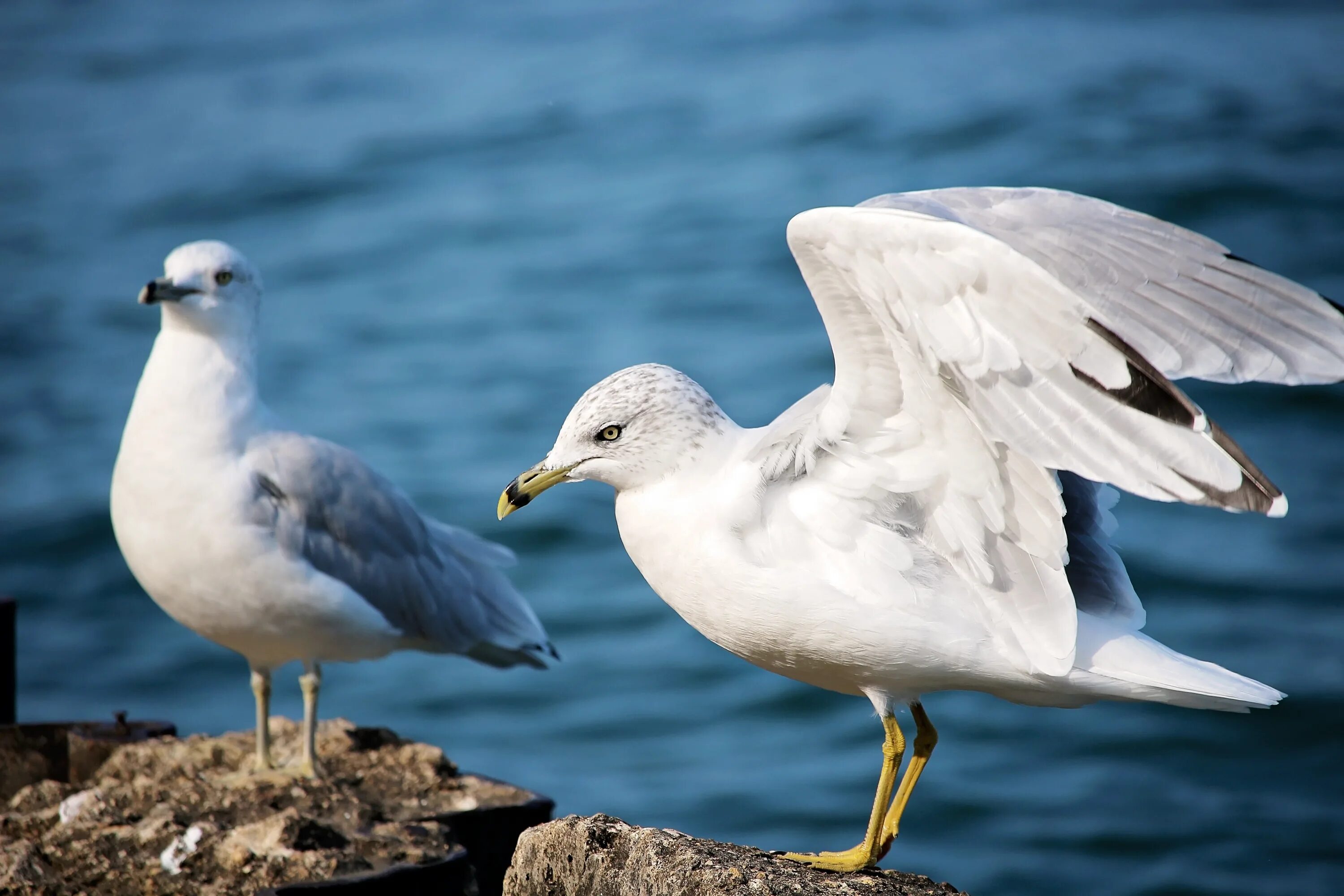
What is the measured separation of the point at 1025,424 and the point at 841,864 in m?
0.98

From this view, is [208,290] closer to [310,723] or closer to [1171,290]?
[310,723]

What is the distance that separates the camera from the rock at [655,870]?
2594 mm

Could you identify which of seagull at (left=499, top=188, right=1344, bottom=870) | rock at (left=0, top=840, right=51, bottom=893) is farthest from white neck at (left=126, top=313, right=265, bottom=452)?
seagull at (left=499, top=188, right=1344, bottom=870)

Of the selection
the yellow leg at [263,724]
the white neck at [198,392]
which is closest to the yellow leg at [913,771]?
the yellow leg at [263,724]

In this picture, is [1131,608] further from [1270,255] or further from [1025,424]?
[1270,255]

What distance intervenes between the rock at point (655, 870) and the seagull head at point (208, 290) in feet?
7.99

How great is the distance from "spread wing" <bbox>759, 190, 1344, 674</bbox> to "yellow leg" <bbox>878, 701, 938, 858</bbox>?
0.35 meters

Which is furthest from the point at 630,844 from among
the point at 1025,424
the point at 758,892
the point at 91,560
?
the point at 91,560

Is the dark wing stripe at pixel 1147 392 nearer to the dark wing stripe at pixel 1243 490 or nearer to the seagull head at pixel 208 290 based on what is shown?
the dark wing stripe at pixel 1243 490

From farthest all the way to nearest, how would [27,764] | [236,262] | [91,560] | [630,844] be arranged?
[91,560]
[236,262]
[27,764]
[630,844]

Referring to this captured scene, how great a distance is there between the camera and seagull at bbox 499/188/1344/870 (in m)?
2.57

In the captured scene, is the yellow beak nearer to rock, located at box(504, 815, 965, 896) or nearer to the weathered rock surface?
rock, located at box(504, 815, 965, 896)

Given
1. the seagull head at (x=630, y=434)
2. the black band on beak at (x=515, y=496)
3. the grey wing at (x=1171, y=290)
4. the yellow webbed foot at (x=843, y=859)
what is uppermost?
the grey wing at (x=1171, y=290)

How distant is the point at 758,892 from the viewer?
8.37ft
